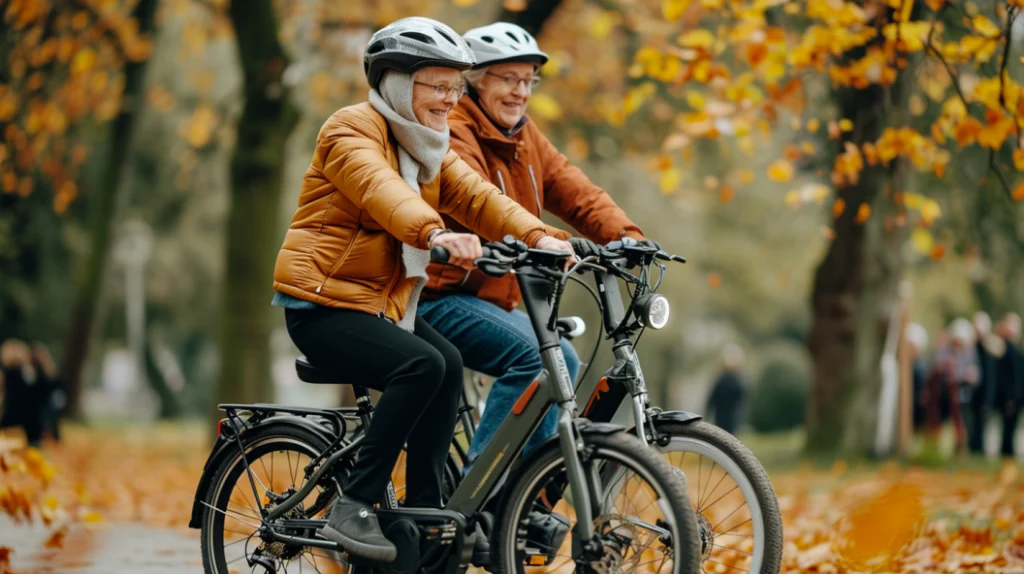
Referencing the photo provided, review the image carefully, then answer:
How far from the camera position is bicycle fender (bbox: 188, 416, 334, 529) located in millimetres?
4727

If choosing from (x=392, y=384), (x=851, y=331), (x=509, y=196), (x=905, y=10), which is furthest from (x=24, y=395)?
Result: (x=392, y=384)

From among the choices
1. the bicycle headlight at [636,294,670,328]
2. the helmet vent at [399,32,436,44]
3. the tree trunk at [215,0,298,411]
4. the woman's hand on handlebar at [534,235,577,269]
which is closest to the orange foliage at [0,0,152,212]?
the tree trunk at [215,0,298,411]

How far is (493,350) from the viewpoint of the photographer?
4789mm

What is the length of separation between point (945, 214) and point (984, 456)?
3491mm

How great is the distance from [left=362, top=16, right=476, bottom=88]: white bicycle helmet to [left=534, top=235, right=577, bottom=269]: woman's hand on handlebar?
64 centimetres

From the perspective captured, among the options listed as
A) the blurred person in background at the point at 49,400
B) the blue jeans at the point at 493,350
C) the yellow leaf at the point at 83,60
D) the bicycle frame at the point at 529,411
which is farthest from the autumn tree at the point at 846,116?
the blurred person in background at the point at 49,400

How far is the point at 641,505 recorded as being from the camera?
4.03 meters

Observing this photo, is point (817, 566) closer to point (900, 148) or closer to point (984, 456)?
point (900, 148)

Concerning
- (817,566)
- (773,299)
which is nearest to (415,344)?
(817,566)

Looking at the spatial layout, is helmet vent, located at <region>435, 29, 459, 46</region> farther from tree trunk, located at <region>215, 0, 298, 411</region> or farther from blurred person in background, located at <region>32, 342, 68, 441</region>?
blurred person in background, located at <region>32, 342, 68, 441</region>

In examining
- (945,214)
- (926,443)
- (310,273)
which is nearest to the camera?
(310,273)

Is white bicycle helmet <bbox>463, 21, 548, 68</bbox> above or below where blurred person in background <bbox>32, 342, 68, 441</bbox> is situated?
above

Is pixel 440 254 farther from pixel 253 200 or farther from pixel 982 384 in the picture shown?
pixel 982 384

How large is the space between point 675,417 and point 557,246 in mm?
625
